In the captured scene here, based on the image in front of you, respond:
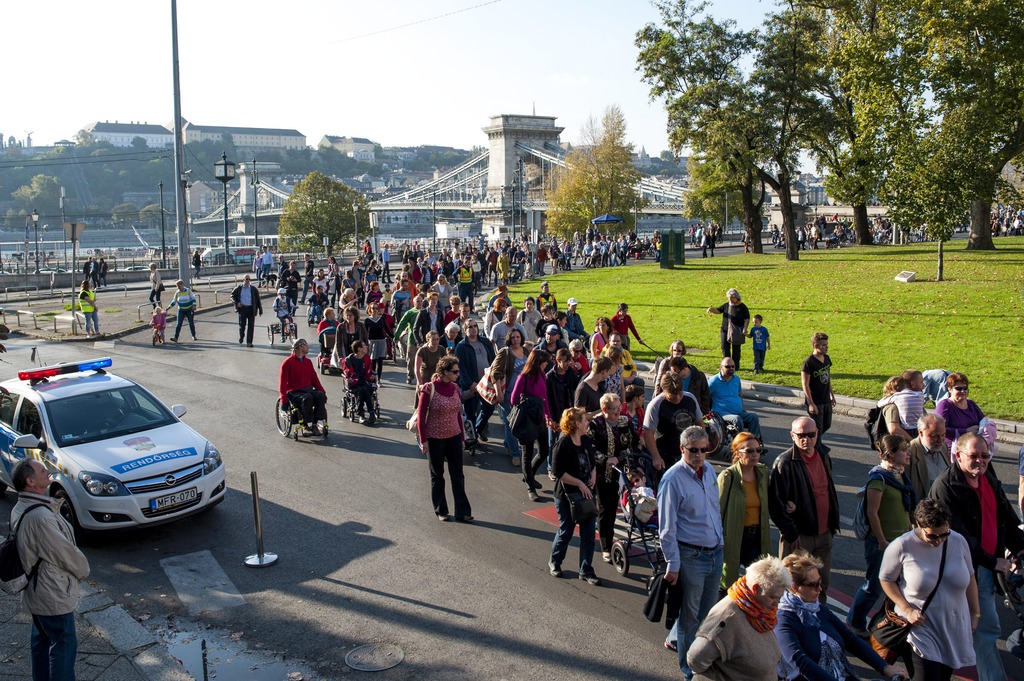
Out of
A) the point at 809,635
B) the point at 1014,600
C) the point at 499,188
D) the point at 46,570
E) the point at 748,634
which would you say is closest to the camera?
the point at 748,634

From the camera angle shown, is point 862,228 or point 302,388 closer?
point 302,388

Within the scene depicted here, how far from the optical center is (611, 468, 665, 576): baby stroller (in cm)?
763

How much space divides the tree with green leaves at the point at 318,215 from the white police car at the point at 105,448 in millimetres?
68092

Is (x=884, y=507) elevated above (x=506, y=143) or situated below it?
below

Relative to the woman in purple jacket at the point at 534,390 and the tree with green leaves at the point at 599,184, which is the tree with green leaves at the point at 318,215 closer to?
the tree with green leaves at the point at 599,184

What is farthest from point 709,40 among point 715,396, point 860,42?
point 715,396

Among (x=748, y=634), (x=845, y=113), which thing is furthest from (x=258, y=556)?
(x=845, y=113)

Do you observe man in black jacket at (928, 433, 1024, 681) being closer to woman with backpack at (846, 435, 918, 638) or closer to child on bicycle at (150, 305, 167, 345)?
woman with backpack at (846, 435, 918, 638)

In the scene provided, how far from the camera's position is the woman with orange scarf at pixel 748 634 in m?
4.44

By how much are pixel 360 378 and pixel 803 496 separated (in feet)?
27.9

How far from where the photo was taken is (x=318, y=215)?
77.6 metres

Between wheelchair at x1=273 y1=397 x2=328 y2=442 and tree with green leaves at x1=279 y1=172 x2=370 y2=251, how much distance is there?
65.5 m

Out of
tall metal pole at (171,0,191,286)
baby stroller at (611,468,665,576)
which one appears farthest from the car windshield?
tall metal pole at (171,0,191,286)

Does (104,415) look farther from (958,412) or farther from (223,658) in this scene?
→ (958,412)
